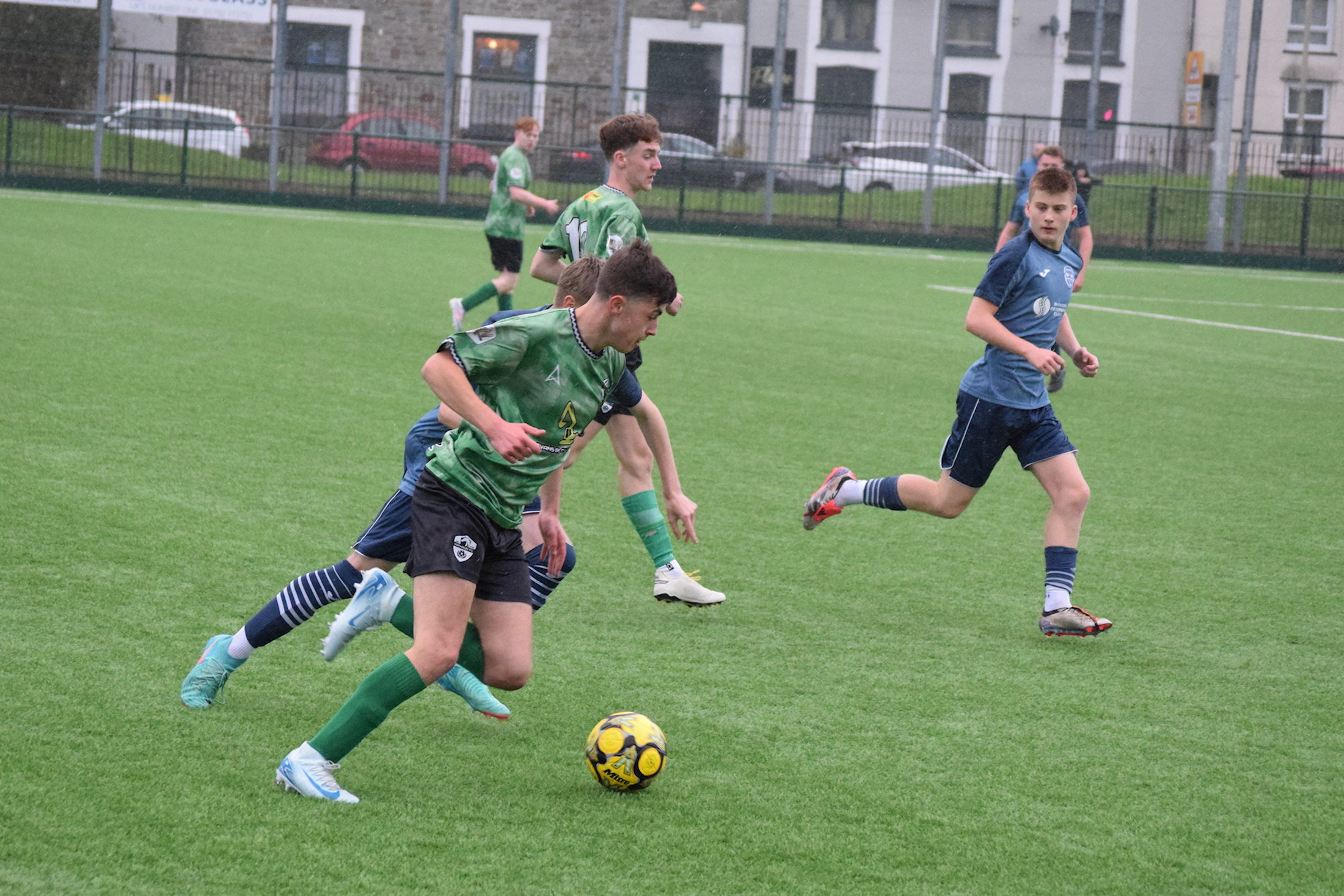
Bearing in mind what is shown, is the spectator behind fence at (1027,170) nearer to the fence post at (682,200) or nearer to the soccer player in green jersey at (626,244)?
the soccer player in green jersey at (626,244)

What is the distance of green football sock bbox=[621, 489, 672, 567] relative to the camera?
5.51 meters

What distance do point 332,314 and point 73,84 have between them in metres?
21.0

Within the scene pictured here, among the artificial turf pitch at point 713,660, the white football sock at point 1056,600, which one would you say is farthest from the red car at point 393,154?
the white football sock at point 1056,600

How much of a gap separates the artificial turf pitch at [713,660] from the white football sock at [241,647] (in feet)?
0.55

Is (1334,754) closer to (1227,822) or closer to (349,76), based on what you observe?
(1227,822)

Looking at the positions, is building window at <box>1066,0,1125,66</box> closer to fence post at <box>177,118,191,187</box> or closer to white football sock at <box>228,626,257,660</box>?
Result: fence post at <box>177,118,191,187</box>

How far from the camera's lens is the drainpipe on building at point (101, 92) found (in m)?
25.8

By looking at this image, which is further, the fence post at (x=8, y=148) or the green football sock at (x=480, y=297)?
the fence post at (x=8, y=148)

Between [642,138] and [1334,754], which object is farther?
[642,138]

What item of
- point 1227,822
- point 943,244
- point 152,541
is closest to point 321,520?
point 152,541

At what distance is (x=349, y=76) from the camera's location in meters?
31.9

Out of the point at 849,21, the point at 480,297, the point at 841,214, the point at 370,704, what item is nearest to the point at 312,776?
the point at 370,704

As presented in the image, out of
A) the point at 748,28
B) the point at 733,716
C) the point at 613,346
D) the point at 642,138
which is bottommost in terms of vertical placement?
the point at 733,716

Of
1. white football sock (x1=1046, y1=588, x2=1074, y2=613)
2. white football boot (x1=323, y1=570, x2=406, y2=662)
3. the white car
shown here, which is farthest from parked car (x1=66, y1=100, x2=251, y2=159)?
white football boot (x1=323, y1=570, x2=406, y2=662)
